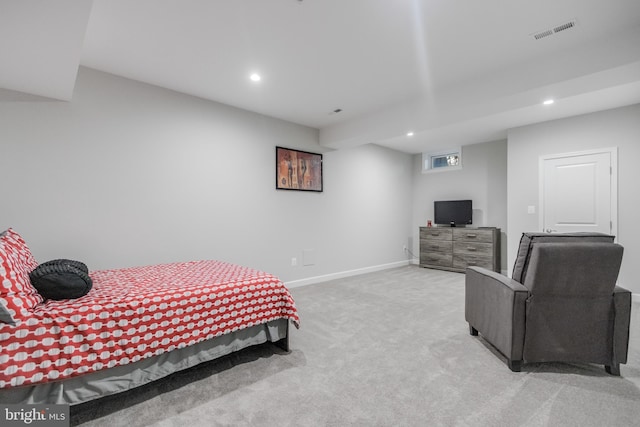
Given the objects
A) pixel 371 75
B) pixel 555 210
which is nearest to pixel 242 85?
pixel 371 75

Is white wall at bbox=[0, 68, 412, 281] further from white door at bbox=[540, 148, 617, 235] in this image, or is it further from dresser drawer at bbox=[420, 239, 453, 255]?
white door at bbox=[540, 148, 617, 235]

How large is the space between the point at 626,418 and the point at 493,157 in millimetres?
4849

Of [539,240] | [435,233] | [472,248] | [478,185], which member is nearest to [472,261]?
[472,248]

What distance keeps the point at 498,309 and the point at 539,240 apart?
1.94 feet

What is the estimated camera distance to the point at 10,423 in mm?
1433

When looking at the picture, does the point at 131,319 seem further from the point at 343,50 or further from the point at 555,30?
the point at 555,30

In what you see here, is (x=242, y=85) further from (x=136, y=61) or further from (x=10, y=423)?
(x=10, y=423)

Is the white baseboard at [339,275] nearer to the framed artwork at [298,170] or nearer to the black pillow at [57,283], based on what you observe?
the framed artwork at [298,170]

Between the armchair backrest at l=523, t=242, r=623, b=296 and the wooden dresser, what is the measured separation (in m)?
3.29

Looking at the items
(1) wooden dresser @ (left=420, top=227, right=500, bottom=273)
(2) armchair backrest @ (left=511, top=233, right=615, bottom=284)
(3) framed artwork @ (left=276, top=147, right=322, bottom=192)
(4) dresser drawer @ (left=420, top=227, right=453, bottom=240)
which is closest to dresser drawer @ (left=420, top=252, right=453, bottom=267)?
(1) wooden dresser @ (left=420, top=227, right=500, bottom=273)

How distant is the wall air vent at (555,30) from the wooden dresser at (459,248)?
3.59m

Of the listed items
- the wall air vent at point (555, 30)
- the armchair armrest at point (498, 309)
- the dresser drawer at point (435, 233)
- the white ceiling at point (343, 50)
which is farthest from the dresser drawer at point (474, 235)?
the wall air vent at point (555, 30)

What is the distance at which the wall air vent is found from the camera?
2256 mm

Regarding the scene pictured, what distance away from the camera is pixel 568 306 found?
2.04 metres
